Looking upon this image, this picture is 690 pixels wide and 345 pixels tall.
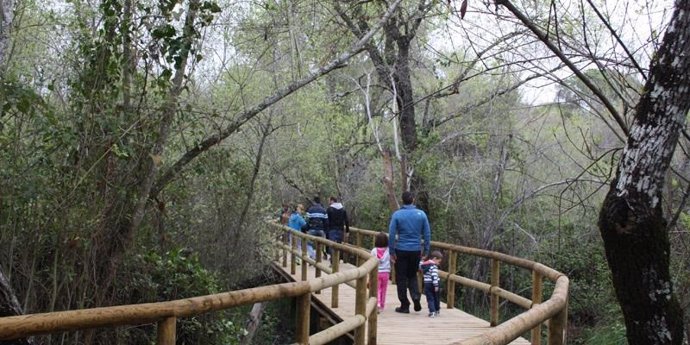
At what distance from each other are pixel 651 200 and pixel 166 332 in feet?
10.7

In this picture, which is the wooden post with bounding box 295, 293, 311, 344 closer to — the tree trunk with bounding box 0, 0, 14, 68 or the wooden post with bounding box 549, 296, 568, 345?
the wooden post with bounding box 549, 296, 568, 345

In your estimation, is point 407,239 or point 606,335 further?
point 606,335

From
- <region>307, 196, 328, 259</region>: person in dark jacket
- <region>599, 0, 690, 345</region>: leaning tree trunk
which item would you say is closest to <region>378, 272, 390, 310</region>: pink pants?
<region>599, 0, 690, 345</region>: leaning tree trunk

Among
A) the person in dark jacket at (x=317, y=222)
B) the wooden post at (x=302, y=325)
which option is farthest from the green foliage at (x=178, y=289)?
the person in dark jacket at (x=317, y=222)

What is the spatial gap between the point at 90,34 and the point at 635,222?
17.9 feet

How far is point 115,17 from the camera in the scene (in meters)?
6.67

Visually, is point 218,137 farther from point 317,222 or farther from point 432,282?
point 317,222

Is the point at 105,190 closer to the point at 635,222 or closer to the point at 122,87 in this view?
the point at 122,87

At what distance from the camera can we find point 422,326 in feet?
27.8

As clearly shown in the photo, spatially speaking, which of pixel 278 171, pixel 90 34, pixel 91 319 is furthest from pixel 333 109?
pixel 91 319

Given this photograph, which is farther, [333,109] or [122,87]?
[333,109]

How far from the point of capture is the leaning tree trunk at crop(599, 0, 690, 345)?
4.61 metres

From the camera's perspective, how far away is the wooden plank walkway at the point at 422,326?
7633 mm

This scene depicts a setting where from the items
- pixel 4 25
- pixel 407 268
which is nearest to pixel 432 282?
pixel 407 268
